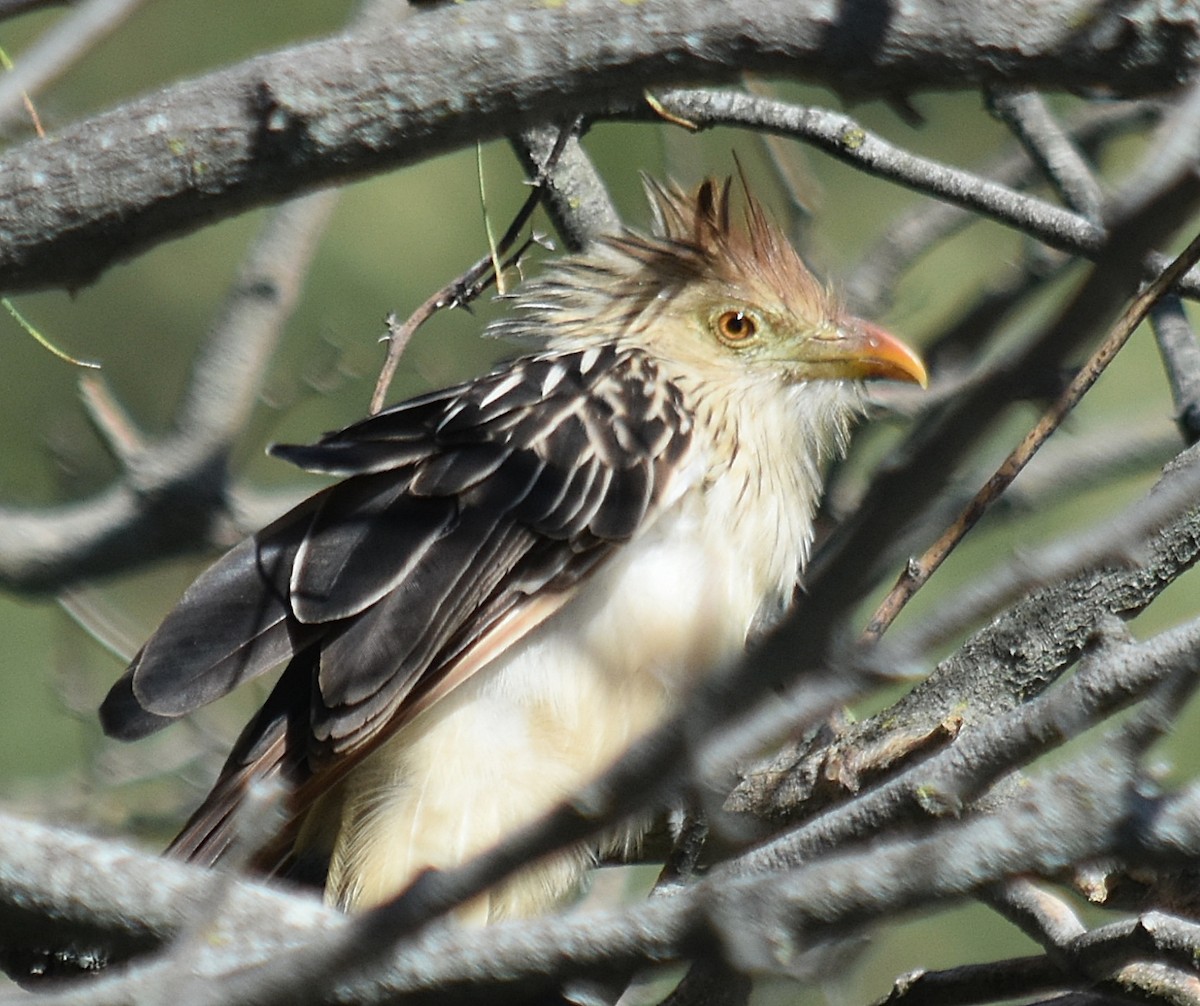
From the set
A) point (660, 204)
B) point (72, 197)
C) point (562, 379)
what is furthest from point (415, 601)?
point (660, 204)

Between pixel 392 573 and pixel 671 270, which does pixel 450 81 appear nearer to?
pixel 392 573

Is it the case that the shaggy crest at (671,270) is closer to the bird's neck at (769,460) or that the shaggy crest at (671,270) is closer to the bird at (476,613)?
the bird's neck at (769,460)

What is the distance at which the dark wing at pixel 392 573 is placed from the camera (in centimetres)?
280

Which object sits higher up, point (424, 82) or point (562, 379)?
point (424, 82)

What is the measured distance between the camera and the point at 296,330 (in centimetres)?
698

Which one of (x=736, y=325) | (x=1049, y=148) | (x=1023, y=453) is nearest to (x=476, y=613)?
(x=1023, y=453)

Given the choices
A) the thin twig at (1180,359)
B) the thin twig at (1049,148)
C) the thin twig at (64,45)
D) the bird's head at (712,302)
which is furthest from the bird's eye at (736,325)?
the thin twig at (64,45)

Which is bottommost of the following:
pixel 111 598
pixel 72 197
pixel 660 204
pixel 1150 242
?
pixel 111 598

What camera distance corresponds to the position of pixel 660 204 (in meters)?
3.79

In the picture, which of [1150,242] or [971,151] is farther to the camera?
[971,151]

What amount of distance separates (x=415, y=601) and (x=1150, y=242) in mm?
1923

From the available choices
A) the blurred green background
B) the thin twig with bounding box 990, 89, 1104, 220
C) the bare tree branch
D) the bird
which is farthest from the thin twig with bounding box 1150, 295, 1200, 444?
the bare tree branch

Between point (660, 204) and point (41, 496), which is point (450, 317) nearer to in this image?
point (41, 496)

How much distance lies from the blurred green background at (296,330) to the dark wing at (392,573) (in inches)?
55.1
